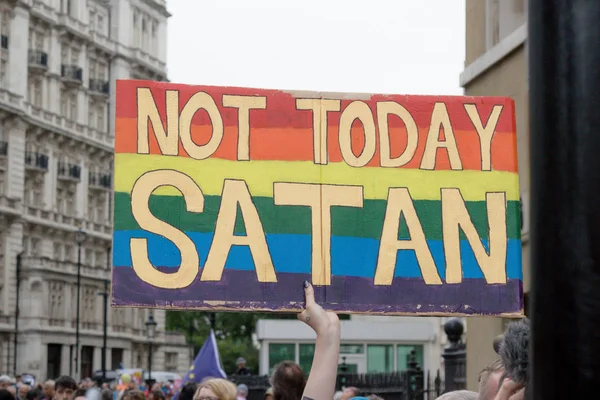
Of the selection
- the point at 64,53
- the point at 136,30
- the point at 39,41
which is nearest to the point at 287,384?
the point at 39,41

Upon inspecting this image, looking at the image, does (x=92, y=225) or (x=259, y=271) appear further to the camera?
(x=92, y=225)

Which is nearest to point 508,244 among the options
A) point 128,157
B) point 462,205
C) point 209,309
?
point 462,205

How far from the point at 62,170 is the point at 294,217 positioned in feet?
237

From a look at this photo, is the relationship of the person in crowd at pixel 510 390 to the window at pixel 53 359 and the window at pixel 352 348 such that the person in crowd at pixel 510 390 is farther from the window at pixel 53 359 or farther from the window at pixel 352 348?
the window at pixel 53 359

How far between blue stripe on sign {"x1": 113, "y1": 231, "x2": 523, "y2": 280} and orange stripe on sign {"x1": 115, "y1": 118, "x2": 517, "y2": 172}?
334 mm

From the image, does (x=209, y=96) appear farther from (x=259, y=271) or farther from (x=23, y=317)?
(x=23, y=317)

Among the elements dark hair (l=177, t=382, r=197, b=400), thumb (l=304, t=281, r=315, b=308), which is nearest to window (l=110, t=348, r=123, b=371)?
dark hair (l=177, t=382, r=197, b=400)

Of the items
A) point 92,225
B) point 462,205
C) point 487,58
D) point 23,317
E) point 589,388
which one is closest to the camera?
point 589,388

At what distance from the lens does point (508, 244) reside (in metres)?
5.00

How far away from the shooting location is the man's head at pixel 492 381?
3.59 m

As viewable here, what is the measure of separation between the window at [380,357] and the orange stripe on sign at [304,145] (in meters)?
32.7

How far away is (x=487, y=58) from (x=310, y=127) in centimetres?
660

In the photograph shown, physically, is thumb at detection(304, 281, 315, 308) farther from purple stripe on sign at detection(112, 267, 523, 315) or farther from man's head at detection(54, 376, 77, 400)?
man's head at detection(54, 376, 77, 400)

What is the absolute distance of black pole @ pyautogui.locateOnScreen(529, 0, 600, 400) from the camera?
144cm
